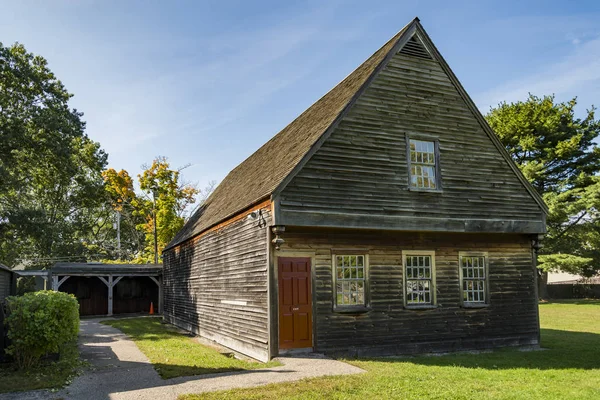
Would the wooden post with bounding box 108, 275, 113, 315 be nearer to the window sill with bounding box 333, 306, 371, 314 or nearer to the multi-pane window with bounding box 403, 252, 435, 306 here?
the window sill with bounding box 333, 306, 371, 314

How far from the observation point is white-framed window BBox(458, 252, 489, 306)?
49.1 ft

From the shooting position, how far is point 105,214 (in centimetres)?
6209

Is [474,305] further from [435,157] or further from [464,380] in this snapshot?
[464,380]

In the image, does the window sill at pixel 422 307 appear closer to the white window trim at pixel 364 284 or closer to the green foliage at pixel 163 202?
the white window trim at pixel 364 284

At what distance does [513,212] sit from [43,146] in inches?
1132

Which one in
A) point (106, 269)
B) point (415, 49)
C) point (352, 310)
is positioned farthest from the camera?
point (106, 269)

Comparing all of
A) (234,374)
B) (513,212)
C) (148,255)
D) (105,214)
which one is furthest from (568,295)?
(105,214)

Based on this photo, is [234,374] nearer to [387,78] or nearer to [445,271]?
A: [445,271]

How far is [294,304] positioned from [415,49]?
8262mm

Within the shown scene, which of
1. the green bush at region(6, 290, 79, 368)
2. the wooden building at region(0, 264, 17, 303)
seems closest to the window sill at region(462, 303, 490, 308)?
the green bush at region(6, 290, 79, 368)

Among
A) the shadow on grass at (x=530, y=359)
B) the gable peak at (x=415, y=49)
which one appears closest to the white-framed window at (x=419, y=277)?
the shadow on grass at (x=530, y=359)

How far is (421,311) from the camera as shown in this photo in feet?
46.4

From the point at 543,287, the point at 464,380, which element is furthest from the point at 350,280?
the point at 543,287

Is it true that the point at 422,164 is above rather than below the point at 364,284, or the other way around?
above
